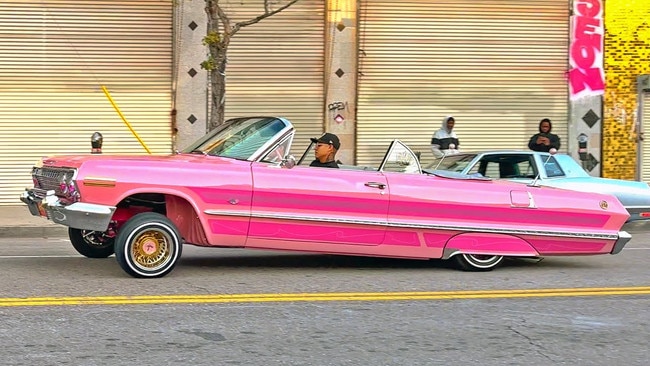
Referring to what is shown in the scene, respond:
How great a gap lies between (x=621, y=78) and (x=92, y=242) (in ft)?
43.9

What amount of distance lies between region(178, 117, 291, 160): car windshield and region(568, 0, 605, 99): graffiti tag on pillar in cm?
1167

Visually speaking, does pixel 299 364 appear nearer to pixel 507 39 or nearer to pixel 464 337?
pixel 464 337

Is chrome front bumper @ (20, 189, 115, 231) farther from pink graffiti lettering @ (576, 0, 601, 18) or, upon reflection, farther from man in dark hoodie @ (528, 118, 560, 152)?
pink graffiti lettering @ (576, 0, 601, 18)

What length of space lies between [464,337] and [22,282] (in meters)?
4.10

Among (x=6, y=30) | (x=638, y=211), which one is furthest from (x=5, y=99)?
(x=638, y=211)

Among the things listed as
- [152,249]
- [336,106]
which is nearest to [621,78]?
[336,106]

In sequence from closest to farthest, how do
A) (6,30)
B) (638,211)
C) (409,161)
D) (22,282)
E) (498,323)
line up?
(498,323)
(22,282)
(409,161)
(638,211)
(6,30)

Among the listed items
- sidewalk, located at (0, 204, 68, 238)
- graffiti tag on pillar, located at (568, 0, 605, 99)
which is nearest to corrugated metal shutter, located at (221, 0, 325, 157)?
sidewalk, located at (0, 204, 68, 238)

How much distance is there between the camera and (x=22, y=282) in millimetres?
7672

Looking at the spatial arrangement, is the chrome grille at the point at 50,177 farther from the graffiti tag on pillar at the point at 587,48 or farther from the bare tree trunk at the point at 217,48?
the graffiti tag on pillar at the point at 587,48

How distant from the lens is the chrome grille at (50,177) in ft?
25.6

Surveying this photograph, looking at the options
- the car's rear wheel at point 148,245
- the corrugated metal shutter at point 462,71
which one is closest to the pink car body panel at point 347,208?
the car's rear wheel at point 148,245

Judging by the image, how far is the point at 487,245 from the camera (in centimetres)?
873

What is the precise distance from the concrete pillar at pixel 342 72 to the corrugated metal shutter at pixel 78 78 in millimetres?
3238
